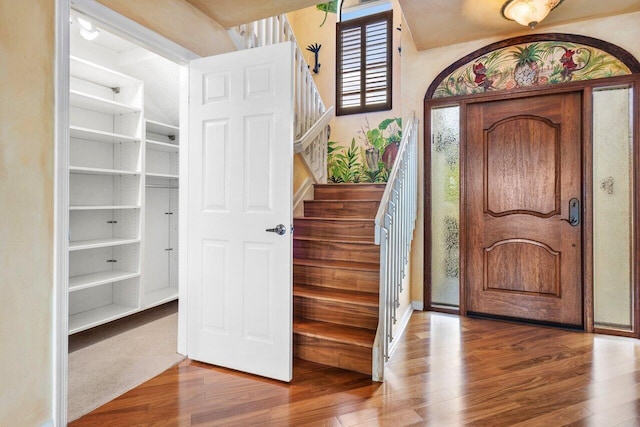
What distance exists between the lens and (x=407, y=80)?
11.7ft

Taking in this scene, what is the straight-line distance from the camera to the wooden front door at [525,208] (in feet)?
9.82

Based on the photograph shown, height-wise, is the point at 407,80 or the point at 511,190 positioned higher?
the point at 407,80

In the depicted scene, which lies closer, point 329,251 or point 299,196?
point 329,251

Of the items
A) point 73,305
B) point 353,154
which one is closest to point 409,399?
point 73,305

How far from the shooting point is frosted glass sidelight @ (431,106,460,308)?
3.37 metres

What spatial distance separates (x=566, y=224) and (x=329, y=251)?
81.2 inches

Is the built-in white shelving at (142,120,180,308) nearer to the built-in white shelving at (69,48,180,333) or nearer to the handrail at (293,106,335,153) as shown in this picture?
the built-in white shelving at (69,48,180,333)

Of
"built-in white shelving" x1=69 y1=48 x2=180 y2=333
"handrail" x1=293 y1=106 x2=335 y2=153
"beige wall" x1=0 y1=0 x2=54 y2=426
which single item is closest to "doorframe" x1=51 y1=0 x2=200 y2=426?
"beige wall" x1=0 y1=0 x2=54 y2=426

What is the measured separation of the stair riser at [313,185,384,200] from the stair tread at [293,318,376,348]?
162 cm

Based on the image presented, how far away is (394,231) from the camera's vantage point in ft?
8.11

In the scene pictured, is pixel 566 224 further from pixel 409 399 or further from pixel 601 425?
pixel 409 399

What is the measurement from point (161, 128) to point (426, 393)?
10.8 feet

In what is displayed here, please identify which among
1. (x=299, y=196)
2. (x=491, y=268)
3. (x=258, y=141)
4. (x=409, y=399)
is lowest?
(x=409, y=399)

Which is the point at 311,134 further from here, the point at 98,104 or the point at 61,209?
the point at 61,209
